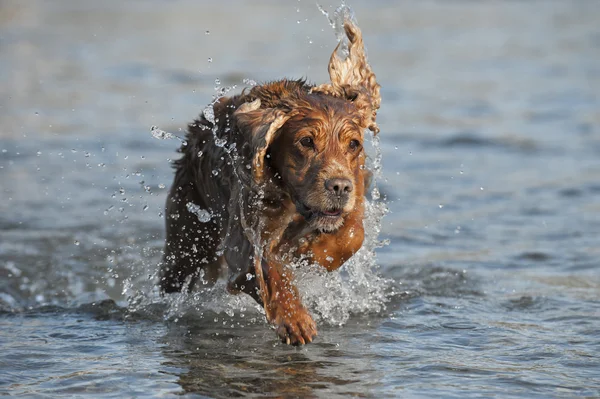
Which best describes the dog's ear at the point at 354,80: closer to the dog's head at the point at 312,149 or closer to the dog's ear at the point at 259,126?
the dog's head at the point at 312,149

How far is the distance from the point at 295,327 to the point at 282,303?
18cm

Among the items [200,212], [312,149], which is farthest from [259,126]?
[200,212]

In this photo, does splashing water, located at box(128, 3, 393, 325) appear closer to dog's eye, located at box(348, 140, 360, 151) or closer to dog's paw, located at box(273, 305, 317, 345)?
dog's paw, located at box(273, 305, 317, 345)

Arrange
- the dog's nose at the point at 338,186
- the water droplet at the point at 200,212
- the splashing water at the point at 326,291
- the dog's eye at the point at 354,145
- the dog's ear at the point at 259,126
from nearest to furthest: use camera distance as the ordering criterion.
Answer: the dog's nose at the point at 338,186 < the dog's ear at the point at 259,126 < the dog's eye at the point at 354,145 < the splashing water at the point at 326,291 < the water droplet at the point at 200,212

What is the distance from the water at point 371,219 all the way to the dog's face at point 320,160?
0.88m

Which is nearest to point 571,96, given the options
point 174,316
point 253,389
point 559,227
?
point 559,227

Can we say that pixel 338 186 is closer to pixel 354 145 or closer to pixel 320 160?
pixel 320 160

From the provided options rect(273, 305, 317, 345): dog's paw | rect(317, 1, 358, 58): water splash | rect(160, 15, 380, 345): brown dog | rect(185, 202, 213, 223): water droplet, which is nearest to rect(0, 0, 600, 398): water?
rect(273, 305, 317, 345): dog's paw

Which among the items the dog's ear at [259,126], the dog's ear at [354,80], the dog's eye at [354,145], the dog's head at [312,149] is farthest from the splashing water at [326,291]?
the dog's eye at [354,145]

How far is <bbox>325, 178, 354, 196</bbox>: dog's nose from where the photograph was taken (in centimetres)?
592

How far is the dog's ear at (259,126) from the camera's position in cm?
614

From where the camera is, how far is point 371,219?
24.6ft

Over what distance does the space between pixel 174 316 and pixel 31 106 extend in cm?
1045

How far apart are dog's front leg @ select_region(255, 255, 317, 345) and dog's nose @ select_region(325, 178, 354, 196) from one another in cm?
70
